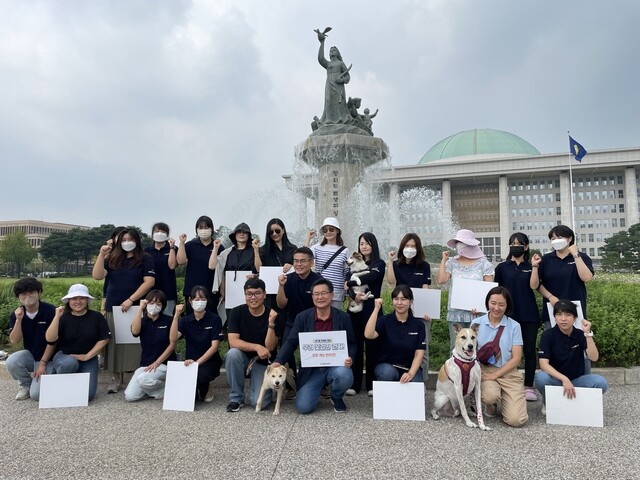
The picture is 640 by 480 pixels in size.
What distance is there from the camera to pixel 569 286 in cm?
564

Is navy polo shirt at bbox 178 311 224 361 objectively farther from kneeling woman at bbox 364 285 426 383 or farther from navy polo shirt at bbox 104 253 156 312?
kneeling woman at bbox 364 285 426 383

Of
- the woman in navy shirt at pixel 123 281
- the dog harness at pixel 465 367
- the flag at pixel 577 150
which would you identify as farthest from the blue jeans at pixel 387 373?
the flag at pixel 577 150

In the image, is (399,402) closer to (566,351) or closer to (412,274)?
(412,274)

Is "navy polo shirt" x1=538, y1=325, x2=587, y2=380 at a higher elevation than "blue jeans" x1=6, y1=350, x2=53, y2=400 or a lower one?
higher

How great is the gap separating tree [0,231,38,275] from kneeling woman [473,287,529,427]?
207 feet

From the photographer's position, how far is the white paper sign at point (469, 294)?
5.71m

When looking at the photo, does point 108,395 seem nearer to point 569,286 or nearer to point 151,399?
point 151,399

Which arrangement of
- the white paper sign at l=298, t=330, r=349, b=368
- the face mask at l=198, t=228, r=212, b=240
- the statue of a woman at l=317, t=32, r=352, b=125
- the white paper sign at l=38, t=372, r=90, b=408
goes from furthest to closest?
the statue of a woman at l=317, t=32, r=352, b=125, the face mask at l=198, t=228, r=212, b=240, the white paper sign at l=38, t=372, r=90, b=408, the white paper sign at l=298, t=330, r=349, b=368

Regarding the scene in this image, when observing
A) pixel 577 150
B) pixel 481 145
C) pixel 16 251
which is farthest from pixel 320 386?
pixel 481 145

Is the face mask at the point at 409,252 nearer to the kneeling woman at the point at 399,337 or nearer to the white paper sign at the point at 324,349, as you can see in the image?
the kneeling woman at the point at 399,337

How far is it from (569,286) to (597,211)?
78.7 m

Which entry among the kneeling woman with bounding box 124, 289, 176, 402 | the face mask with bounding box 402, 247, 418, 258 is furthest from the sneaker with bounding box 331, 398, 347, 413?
the kneeling woman with bounding box 124, 289, 176, 402

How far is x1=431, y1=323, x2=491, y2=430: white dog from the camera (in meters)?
4.79

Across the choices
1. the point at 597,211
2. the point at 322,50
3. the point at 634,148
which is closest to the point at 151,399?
the point at 322,50
